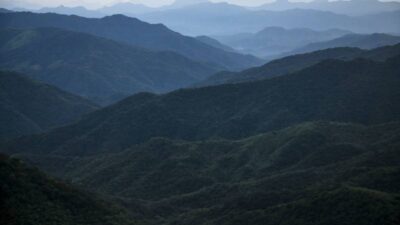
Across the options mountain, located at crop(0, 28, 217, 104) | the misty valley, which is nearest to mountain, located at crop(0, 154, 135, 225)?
the misty valley

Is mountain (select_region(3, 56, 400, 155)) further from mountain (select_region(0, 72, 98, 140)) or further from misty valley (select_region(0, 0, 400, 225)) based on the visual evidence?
mountain (select_region(0, 72, 98, 140))

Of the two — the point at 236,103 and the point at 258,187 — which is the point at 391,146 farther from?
the point at 236,103

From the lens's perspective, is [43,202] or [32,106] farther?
[32,106]

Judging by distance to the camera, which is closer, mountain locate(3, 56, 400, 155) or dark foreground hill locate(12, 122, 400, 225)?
dark foreground hill locate(12, 122, 400, 225)

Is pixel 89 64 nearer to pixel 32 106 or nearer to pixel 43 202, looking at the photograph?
pixel 32 106

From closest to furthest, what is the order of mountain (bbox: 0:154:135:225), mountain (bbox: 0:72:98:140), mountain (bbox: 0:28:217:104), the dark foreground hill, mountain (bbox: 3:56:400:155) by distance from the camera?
mountain (bbox: 0:154:135:225), the dark foreground hill, mountain (bbox: 3:56:400:155), mountain (bbox: 0:72:98:140), mountain (bbox: 0:28:217:104)

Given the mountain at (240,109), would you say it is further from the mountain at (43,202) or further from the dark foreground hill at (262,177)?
the mountain at (43,202)

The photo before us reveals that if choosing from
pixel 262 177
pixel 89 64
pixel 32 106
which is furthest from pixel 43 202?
pixel 89 64

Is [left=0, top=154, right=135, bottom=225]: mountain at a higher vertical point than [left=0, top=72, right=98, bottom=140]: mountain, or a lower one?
higher
